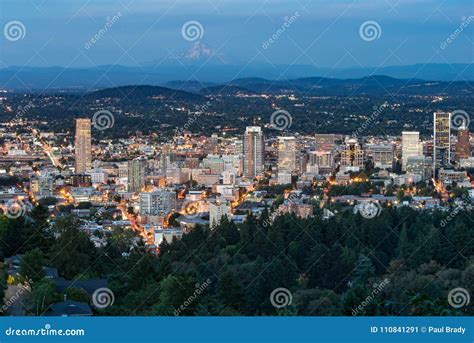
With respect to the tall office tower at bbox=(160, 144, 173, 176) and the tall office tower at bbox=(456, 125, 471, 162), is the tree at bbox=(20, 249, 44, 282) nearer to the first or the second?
the tall office tower at bbox=(160, 144, 173, 176)

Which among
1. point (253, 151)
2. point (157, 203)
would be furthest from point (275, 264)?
point (253, 151)

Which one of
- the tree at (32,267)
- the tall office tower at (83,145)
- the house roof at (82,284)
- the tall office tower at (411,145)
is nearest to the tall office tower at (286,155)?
the tall office tower at (411,145)

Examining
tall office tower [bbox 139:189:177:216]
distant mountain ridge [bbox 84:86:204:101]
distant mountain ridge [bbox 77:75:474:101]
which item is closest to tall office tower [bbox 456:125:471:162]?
distant mountain ridge [bbox 77:75:474:101]

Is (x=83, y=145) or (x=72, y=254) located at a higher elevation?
(x=83, y=145)

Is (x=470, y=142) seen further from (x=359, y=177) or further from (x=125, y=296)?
(x=125, y=296)

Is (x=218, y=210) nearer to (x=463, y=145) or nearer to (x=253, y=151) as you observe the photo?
(x=253, y=151)

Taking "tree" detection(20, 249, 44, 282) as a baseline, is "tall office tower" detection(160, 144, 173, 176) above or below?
above
